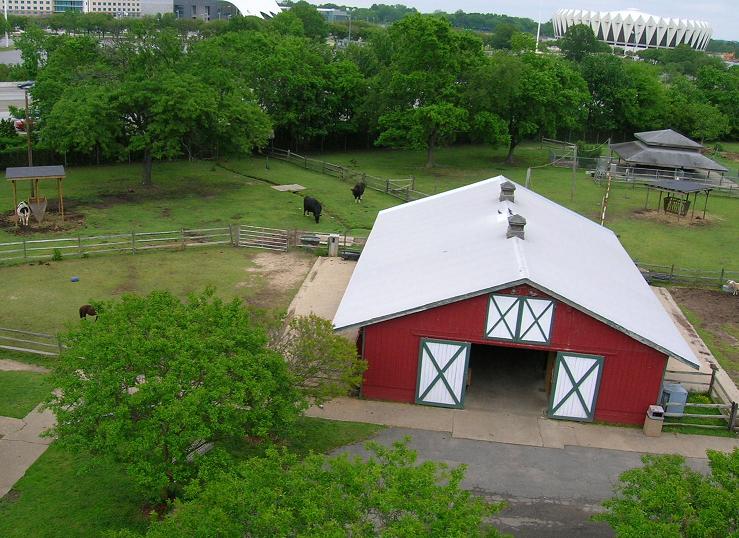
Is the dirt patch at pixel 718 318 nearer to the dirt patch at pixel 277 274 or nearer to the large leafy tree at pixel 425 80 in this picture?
the dirt patch at pixel 277 274

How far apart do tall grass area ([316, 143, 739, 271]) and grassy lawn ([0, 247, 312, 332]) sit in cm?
1688

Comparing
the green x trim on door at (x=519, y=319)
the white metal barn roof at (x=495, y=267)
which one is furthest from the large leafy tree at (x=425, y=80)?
the green x trim on door at (x=519, y=319)

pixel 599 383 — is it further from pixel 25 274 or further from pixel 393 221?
pixel 25 274

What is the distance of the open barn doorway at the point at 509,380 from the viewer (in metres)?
20.9

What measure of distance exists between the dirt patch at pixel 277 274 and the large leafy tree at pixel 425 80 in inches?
746

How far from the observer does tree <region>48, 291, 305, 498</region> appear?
13867 mm

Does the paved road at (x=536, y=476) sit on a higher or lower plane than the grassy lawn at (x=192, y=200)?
lower

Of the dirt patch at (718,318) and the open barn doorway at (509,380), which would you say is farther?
the dirt patch at (718,318)

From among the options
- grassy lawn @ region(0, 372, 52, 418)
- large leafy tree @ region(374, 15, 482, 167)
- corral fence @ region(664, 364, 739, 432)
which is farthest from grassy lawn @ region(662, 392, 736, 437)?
large leafy tree @ region(374, 15, 482, 167)

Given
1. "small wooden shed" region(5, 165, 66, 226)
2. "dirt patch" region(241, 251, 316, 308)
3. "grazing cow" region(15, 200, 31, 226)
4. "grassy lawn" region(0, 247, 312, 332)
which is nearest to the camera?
"grassy lawn" region(0, 247, 312, 332)

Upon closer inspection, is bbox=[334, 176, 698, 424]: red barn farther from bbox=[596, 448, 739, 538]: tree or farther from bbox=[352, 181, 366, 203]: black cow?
bbox=[352, 181, 366, 203]: black cow

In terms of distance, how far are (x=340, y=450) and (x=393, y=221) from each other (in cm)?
1274

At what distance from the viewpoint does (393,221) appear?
29172mm

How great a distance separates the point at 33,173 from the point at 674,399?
27676 mm
